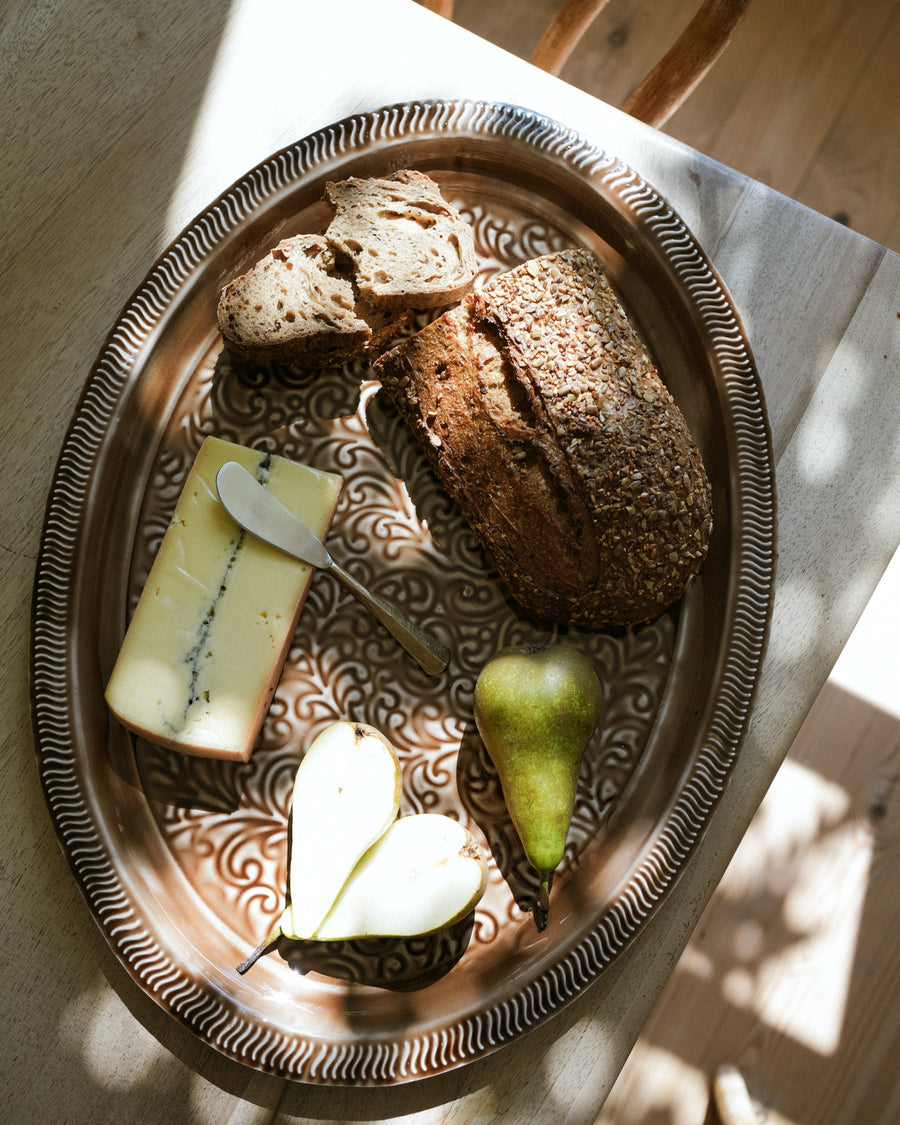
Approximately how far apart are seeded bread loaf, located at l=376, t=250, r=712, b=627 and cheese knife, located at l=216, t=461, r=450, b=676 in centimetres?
16

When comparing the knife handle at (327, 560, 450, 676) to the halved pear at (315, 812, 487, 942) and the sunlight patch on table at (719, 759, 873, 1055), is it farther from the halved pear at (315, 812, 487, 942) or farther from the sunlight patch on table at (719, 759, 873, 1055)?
the sunlight patch on table at (719, 759, 873, 1055)

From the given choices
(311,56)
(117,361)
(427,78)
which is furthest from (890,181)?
(117,361)

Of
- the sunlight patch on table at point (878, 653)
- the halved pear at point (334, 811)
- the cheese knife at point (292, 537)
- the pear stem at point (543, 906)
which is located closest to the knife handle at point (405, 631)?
the cheese knife at point (292, 537)

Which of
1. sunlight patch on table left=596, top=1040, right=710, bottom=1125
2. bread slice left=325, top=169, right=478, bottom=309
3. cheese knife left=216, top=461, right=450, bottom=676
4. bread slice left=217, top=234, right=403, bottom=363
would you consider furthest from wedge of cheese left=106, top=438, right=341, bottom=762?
sunlight patch on table left=596, top=1040, right=710, bottom=1125

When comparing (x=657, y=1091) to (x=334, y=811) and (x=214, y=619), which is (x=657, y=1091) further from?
(x=214, y=619)

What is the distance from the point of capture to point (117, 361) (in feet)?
3.94

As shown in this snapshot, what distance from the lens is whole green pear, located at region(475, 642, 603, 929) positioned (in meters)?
1.10

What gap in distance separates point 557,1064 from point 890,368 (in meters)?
1.11

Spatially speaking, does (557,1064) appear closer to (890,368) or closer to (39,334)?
(890,368)

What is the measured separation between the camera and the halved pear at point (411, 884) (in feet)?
3.63

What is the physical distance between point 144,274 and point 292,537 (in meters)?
0.47

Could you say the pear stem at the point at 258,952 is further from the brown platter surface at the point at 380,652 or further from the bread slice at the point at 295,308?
the bread slice at the point at 295,308

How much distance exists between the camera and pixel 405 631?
118cm

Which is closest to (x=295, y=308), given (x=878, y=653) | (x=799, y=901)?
(x=878, y=653)
